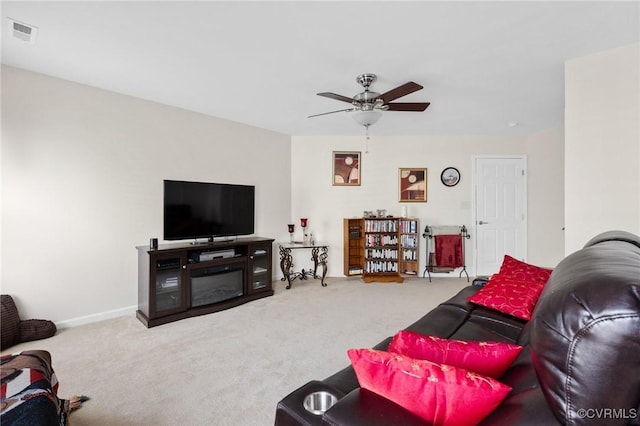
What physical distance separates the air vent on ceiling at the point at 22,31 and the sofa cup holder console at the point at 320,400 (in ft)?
9.90

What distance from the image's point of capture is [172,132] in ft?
12.0

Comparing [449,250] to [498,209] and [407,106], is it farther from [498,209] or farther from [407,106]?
[407,106]

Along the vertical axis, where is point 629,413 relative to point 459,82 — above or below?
below

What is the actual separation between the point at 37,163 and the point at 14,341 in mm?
1607

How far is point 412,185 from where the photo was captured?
5168 mm

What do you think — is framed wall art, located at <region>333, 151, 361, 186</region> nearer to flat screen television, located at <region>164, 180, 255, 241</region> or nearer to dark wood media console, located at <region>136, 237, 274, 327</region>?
flat screen television, located at <region>164, 180, 255, 241</region>

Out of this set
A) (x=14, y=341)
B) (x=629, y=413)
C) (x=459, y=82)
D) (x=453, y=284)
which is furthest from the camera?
(x=453, y=284)

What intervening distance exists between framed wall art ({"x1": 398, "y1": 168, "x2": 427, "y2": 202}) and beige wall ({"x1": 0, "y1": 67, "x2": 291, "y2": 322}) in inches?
131

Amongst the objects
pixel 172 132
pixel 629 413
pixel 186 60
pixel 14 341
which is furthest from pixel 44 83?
pixel 629 413

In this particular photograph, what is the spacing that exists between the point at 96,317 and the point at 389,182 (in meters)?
4.49

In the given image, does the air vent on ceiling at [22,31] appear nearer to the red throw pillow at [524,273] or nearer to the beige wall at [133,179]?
the beige wall at [133,179]

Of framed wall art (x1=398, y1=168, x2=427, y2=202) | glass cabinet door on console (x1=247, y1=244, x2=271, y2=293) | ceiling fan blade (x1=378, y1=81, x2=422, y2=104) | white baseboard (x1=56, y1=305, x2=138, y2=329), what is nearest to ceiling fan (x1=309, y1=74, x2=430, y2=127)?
ceiling fan blade (x1=378, y1=81, x2=422, y2=104)

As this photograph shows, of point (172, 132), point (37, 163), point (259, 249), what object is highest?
point (172, 132)

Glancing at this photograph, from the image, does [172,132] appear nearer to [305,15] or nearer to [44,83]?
[44,83]
